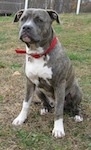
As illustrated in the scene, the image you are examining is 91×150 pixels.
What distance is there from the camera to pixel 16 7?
1593 cm

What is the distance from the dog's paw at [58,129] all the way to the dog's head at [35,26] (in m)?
0.89

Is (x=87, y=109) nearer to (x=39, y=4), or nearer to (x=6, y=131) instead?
(x=6, y=131)

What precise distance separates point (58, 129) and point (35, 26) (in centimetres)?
111

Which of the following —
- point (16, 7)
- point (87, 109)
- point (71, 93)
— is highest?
point (71, 93)

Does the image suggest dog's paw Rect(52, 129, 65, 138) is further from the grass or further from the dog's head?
the dog's head

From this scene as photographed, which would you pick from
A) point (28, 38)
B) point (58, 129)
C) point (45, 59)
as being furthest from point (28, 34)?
point (58, 129)

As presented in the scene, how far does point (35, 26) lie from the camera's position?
13.3 feet

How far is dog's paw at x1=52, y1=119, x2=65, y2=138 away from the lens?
168 inches

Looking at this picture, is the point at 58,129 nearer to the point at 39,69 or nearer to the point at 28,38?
the point at 39,69

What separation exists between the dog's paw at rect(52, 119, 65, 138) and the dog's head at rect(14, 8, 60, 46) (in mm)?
886

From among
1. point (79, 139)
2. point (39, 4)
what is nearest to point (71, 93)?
point (79, 139)

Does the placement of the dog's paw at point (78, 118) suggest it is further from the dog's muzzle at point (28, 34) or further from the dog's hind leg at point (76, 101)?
the dog's muzzle at point (28, 34)

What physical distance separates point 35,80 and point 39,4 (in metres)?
11.5

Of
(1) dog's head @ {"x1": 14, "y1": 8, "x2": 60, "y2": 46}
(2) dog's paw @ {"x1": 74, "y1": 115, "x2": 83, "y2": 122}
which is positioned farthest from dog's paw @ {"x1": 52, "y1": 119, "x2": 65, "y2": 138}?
(1) dog's head @ {"x1": 14, "y1": 8, "x2": 60, "y2": 46}
